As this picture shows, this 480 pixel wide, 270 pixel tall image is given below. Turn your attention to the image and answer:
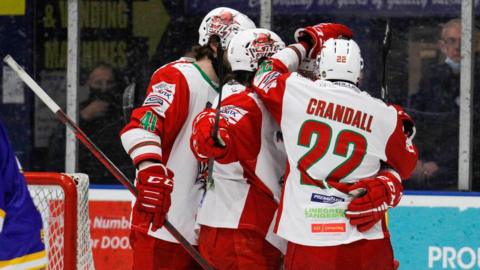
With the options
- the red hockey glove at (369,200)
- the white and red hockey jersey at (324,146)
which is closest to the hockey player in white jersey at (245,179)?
the white and red hockey jersey at (324,146)

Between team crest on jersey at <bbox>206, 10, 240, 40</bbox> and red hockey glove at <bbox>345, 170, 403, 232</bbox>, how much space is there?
2.51 ft

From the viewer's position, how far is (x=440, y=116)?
6.32 m

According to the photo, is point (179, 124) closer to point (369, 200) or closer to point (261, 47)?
point (261, 47)

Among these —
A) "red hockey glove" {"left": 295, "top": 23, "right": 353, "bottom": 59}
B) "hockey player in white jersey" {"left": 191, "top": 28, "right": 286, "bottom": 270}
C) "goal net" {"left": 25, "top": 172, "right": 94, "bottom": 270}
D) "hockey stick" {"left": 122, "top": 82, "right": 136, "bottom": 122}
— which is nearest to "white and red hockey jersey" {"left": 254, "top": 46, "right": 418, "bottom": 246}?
"hockey player in white jersey" {"left": 191, "top": 28, "right": 286, "bottom": 270}

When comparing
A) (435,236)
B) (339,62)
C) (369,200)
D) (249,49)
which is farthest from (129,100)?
(435,236)

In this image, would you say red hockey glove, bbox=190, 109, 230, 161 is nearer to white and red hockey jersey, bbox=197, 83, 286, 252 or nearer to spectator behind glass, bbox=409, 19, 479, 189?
white and red hockey jersey, bbox=197, 83, 286, 252

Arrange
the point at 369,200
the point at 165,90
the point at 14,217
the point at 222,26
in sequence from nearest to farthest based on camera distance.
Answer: the point at 14,217
the point at 369,200
the point at 165,90
the point at 222,26

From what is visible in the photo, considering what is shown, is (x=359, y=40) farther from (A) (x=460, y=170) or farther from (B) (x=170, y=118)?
(B) (x=170, y=118)

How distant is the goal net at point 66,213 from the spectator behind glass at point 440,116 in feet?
7.69

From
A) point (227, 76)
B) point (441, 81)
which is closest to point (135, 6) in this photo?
point (441, 81)

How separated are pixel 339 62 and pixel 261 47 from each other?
302mm

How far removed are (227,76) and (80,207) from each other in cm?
80

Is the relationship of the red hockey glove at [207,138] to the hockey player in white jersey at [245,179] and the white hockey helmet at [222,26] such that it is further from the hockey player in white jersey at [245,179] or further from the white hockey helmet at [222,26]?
the white hockey helmet at [222,26]

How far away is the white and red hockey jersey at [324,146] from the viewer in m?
3.72
